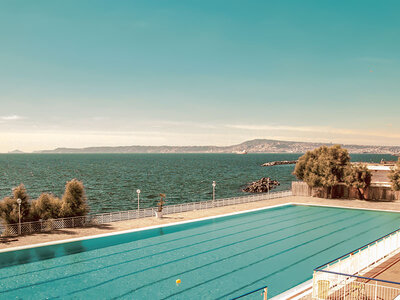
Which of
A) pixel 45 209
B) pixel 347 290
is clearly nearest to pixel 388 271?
pixel 347 290

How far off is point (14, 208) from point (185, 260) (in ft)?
42.4

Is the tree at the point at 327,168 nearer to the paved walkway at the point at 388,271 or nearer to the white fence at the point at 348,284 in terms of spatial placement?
the paved walkway at the point at 388,271

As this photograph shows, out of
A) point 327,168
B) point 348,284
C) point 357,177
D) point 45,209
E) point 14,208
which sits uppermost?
point 327,168

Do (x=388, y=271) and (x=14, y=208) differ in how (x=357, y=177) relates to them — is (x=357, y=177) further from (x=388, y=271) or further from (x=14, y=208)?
(x=14, y=208)

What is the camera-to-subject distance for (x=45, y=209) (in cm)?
2364

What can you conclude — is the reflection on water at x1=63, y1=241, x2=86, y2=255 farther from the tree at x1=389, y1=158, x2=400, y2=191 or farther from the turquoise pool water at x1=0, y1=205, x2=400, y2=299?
the tree at x1=389, y1=158, x2=400, y2=191

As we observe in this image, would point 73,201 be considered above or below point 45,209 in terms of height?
above

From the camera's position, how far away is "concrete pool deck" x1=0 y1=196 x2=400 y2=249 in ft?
68.0

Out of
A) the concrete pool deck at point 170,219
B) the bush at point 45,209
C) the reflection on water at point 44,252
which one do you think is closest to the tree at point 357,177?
the concrete pool deck at point 170,219

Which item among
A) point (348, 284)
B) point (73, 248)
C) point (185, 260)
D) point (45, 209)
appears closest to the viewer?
point (348, 284)

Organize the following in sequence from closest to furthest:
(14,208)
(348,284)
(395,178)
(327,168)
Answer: (348,284) → (14,208) → (395,178) → (327,168)

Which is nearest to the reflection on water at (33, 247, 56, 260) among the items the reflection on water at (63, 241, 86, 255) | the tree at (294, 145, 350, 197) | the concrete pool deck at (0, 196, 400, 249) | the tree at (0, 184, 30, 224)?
the reflection on water at (63, 241, 86, 255)

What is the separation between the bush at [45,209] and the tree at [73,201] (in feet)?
1.47

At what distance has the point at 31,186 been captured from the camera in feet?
241
